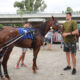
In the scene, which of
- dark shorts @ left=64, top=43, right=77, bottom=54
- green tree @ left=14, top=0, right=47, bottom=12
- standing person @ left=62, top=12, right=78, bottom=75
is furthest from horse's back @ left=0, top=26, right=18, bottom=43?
green tree @ left=14, top=0, right=47, bottom=12

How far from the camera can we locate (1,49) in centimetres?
482

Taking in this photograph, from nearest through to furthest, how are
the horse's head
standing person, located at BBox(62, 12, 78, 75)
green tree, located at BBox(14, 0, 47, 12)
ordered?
standing person, located at BBox(62, 12, 78, 75) → the horse's head → green tree, located at BBox(14, 0, 47, 12)

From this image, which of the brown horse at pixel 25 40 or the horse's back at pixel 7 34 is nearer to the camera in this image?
the horse's back at pixel 7 34

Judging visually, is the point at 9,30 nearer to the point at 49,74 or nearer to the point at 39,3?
the point at 49,74

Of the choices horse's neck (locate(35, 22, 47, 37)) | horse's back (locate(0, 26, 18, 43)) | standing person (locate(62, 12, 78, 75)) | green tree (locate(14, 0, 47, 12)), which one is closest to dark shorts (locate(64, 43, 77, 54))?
standing person (locate(62, 12, 78, 75))

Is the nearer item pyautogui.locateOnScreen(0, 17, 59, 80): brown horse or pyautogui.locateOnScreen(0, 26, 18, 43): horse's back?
pyautogui.locateOnScreen(0, 26, 18, 43): horse's back

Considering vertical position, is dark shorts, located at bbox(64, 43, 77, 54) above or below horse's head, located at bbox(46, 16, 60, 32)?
below

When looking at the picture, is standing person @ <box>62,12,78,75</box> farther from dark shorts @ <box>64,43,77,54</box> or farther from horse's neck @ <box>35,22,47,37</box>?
horse's neck @ <box>35,22,47,37</box>

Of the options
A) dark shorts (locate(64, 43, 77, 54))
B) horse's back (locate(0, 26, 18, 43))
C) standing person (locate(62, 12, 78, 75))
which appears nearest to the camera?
horse's back (locate(0, 26, 18, 43))

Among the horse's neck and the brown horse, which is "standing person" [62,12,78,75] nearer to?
the brown horse

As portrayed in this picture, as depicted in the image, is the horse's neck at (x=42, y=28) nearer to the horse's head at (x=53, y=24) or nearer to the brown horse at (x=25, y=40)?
the brown horse at (x=25, y=40)

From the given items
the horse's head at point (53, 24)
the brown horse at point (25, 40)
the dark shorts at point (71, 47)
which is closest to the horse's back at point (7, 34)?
the brown horse at point (25, 40)

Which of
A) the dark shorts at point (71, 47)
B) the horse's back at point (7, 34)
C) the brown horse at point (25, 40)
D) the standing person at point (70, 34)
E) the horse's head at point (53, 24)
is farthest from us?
the horse's head at point (53, 24)

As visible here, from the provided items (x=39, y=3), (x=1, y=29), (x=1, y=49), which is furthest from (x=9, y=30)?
(x=39, y=3)
